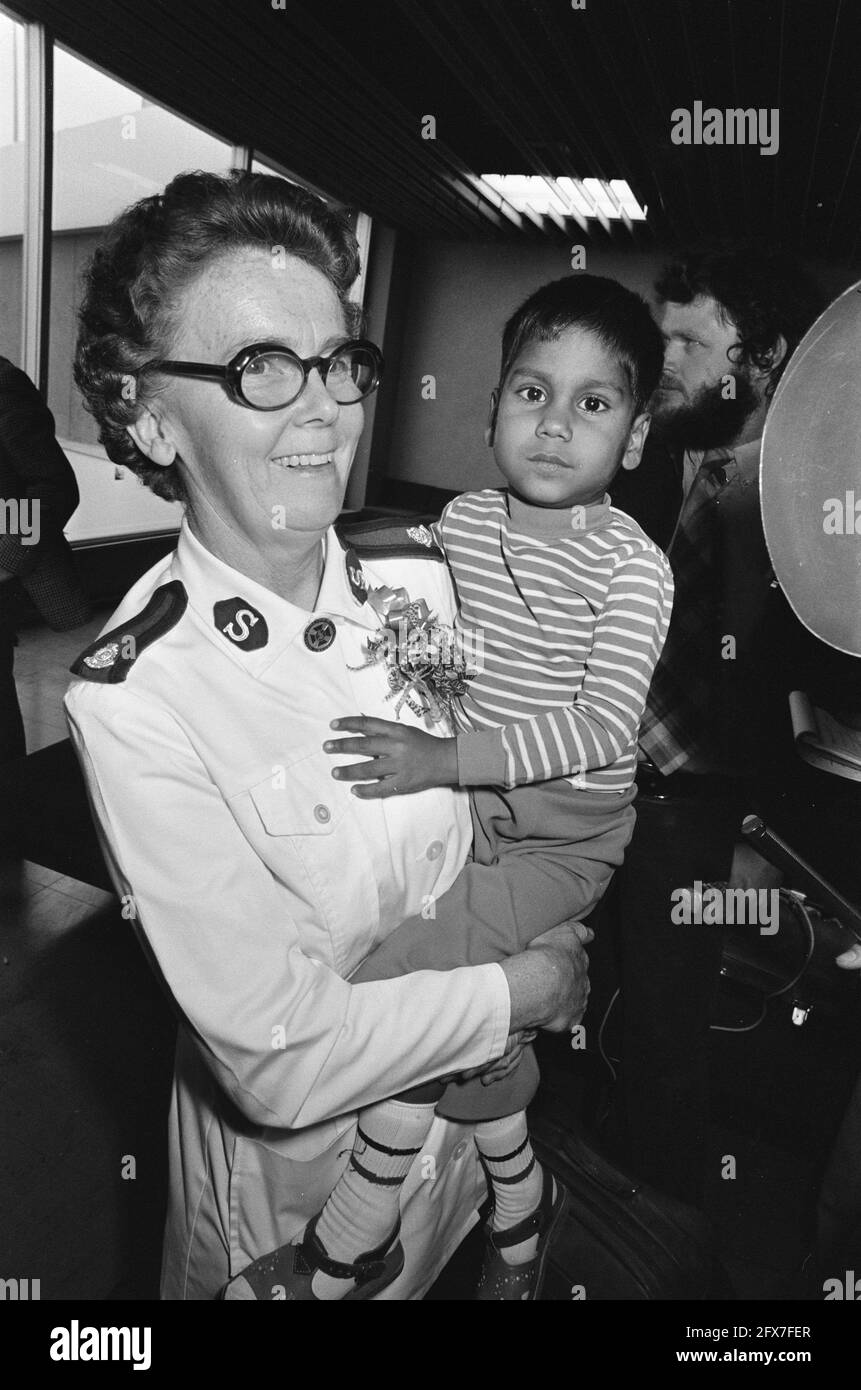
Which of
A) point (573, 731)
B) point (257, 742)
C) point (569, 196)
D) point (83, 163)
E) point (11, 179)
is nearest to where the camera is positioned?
point (257, 742)

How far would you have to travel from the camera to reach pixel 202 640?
1.02 meters

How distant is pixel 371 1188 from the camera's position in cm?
104

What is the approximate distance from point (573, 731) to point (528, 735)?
0.19 ft

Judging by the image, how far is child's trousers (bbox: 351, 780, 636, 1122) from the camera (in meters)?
1.11

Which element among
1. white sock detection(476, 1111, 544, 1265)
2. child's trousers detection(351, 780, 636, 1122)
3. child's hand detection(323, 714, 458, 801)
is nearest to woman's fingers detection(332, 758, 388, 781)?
child's hand detection(323, 714, 458, 801)

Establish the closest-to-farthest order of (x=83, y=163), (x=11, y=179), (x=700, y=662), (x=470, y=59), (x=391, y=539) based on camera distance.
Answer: (x=391, y=539), (x=700, y=662), (x=470, y=59), (x=11, y=179), (x=83, y=163)

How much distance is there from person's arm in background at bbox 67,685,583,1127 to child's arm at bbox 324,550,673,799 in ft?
0.62

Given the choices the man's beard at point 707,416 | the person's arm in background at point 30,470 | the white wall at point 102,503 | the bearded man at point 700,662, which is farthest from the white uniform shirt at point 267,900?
the white wall at point 102,503

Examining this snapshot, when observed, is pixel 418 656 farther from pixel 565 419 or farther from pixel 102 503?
pixel 102 503

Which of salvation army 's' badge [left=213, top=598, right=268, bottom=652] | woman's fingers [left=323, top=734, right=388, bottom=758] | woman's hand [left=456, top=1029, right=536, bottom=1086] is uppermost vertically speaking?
salvation army 's' badge [left=213, top=598, right=268, bottom=652]

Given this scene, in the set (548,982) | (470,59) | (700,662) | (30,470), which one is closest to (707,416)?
(700,662)

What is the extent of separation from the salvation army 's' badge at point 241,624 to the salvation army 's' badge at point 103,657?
122mm

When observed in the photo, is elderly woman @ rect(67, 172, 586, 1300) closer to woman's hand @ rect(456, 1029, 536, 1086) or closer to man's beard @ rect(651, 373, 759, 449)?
woman's hand @ rect(456, 1029, 536, 1086)
